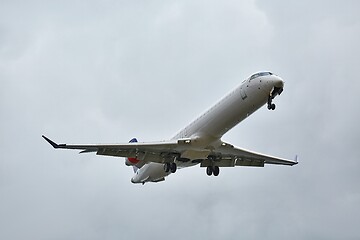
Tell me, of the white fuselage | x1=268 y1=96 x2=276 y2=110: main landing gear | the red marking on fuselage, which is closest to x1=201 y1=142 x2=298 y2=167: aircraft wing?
the white fuselage

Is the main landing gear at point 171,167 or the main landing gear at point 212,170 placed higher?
the main landing gear at point 212,170

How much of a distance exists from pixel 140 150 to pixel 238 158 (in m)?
10.2

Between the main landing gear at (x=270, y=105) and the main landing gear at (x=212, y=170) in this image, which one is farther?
the main landing gear at (x=212, y=170)

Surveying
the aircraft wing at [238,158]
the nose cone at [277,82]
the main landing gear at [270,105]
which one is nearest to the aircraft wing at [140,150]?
the aircraft wing at [238,158]

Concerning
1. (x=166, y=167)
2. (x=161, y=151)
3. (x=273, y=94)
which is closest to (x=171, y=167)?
(x=166, y=167)

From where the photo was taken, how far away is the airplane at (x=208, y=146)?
65188mm

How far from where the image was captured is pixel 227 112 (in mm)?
66562

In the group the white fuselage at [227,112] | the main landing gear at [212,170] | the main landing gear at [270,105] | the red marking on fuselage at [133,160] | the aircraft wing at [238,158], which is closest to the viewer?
the main landing gear at [270,105]

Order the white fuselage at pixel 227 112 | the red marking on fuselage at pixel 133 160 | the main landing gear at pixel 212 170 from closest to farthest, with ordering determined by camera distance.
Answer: the white fuselage at pixel 227 112 < the main landing gear at pixel 212 170 < the red marking on fuselage at pixel 133 160

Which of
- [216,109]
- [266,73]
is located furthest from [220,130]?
[266,73]

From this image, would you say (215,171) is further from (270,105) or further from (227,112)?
(270,105)

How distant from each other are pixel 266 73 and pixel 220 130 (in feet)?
20.1

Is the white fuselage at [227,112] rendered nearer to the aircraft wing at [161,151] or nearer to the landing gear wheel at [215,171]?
the aircraft wing at [161,151]

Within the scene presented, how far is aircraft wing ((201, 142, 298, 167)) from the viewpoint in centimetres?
7262
